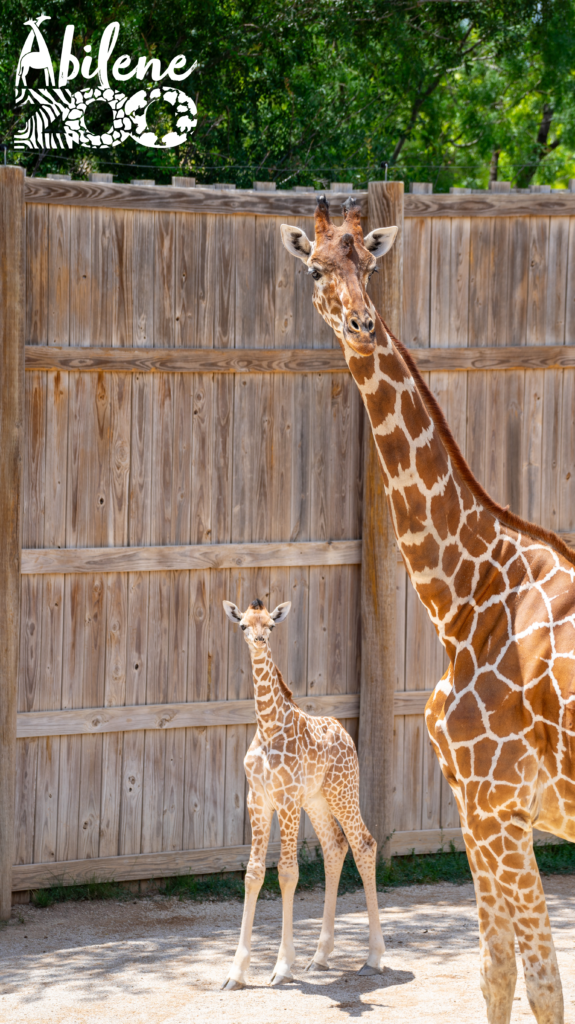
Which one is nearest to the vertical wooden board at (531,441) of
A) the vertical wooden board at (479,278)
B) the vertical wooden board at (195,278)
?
the vertical wooden board at (479,278)

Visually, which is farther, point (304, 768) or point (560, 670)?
point (304, 768)

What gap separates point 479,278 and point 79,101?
3.45m

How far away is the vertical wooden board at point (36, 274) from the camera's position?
18.9 ft

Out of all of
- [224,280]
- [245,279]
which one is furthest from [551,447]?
[224,280]

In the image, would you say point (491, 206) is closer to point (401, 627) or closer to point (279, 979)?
point (401, 627)

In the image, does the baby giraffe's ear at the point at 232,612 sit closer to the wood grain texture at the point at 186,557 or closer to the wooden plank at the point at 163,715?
the wood grain texture at the point at 186,557

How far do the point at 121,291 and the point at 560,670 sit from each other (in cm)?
343

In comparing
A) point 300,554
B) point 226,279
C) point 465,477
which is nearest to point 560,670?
point 465,477

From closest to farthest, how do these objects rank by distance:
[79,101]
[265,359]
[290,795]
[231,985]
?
[231,985]
[290,795]
[265,359]
[79,101]

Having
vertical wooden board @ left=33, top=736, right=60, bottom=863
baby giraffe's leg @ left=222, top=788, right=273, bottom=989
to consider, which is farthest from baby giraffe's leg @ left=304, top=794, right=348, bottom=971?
vertical wooden board @ left=33, top=736, right=60, bottom=863

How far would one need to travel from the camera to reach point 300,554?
6.34 meters

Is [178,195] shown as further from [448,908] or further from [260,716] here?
[448,908]

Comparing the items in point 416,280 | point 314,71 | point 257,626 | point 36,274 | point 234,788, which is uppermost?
point 314,71

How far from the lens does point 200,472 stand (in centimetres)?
618
